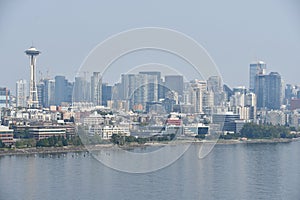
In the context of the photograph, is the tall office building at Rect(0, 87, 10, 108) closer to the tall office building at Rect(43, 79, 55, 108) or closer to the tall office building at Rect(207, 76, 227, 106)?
the tall office building at Rect(43, 79, 55, 108)

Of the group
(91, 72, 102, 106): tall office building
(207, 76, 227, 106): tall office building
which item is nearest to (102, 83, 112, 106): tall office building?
(91, 72, 102, 106): tall office building

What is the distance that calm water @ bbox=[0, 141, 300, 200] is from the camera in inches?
218

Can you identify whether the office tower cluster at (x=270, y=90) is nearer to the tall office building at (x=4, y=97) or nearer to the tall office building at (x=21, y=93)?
the tall office building at (x=21, y=93)

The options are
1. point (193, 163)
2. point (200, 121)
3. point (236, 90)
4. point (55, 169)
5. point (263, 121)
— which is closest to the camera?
point (55, 169)

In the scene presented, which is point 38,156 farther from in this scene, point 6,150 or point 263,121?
point 263,121

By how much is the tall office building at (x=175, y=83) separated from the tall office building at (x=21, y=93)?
466 centimetres

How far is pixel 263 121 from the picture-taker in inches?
757

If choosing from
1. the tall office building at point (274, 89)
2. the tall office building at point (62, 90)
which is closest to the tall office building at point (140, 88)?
the tall office building at point (62, 90)

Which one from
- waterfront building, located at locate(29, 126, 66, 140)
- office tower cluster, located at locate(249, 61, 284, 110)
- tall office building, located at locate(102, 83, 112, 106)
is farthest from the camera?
Answer: office tower cluster, located at locate(249, 61, 284, 110)

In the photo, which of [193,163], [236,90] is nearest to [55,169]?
[193,163]

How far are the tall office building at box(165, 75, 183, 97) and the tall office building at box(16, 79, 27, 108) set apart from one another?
15.3ft

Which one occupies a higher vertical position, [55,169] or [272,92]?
[272,92]

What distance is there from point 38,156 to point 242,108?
10.8m

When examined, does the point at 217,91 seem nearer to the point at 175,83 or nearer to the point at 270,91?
the point at 175,83
